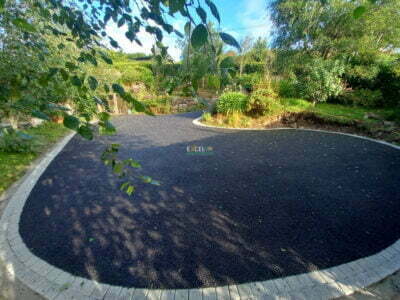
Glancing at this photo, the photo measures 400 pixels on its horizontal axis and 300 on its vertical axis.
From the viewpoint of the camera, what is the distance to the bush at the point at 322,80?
27.9ft

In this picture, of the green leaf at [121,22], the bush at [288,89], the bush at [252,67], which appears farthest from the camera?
the bush at [252,67]

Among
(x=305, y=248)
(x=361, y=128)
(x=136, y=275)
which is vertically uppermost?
(x=361, y=128)

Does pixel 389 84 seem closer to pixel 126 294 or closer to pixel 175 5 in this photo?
pixel 175 5

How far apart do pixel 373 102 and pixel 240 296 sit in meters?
10.8

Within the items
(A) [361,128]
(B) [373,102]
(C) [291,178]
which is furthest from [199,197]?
(B) [373,102]

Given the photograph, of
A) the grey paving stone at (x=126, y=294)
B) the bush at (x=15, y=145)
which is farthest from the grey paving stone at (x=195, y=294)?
the bush at (x=15, y=145)

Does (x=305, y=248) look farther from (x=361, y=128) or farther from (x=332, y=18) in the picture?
(x=332, y=18)

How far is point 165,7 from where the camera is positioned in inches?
38.9

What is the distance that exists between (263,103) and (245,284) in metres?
7.18

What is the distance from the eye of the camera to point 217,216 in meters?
2.90

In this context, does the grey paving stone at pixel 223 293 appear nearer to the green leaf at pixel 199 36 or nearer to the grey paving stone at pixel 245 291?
the grey paving stone at pixel 245 291

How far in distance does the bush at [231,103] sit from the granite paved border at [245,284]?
719 cm

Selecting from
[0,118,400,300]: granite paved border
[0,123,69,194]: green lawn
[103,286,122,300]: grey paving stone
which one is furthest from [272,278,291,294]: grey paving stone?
[0,123,69,194]: green lawn

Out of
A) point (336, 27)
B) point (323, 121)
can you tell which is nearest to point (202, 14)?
point (323, 121)
